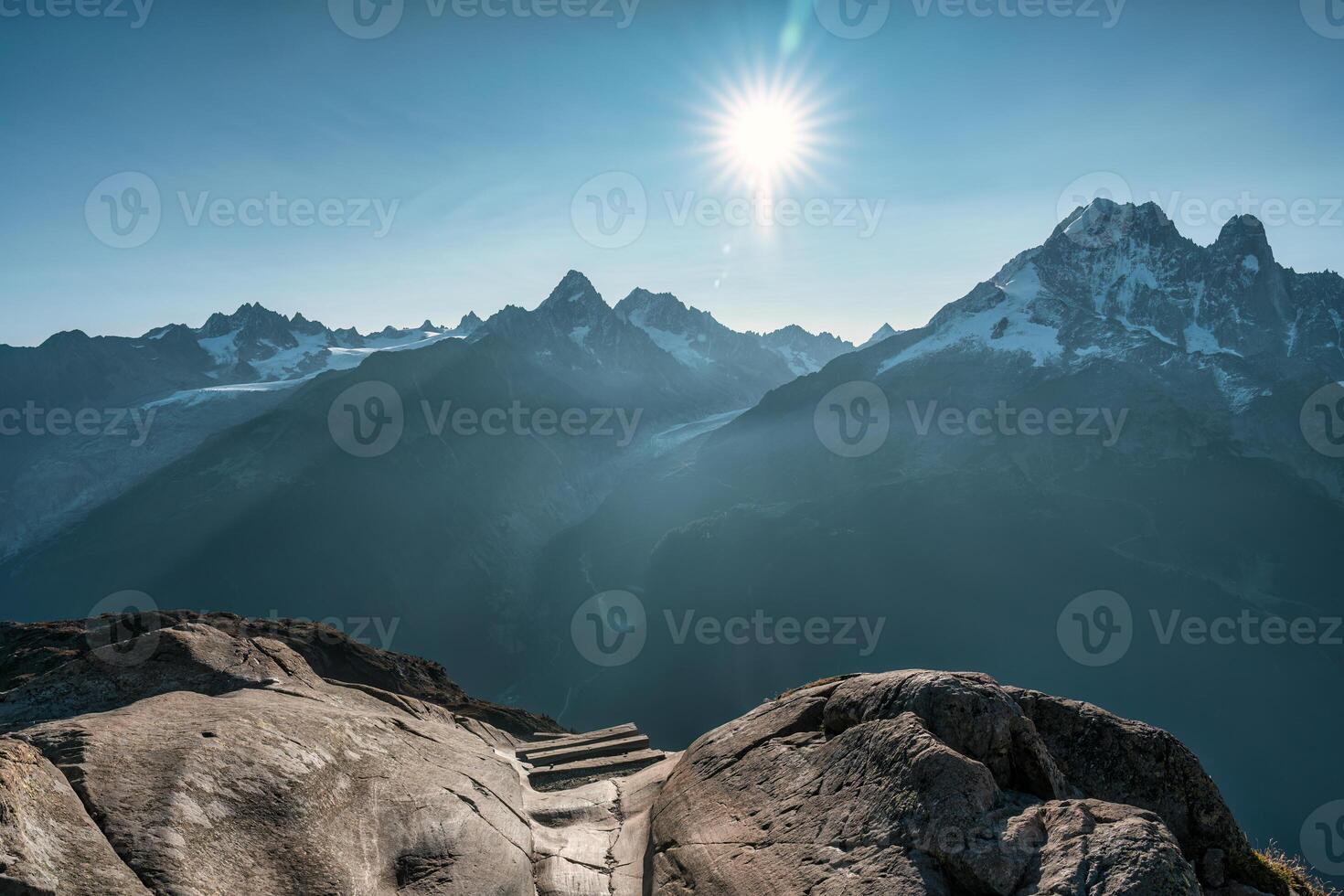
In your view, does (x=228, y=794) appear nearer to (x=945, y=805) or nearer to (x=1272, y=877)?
(x=945, y=805)

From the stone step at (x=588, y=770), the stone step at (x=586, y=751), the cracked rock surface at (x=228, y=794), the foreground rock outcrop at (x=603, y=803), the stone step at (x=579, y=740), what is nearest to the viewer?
the cracked rock surface at (x=228, y=794)

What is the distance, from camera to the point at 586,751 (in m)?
21.4

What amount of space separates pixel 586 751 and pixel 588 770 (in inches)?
92.8

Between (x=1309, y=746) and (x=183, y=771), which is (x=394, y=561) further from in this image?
(x=1309, y=746)

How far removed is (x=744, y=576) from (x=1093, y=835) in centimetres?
17707

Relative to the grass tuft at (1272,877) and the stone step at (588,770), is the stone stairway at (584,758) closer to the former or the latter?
the stone step at (588,770)

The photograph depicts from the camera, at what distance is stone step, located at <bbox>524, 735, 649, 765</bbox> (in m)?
20.5

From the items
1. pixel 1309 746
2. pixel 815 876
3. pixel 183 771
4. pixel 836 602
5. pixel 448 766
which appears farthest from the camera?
pixel 836 602

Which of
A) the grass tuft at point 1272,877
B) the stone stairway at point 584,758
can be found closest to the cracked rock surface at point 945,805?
the grass tuft at point 1272,877

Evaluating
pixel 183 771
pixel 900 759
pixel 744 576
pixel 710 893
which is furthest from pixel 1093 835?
pixel 744 576

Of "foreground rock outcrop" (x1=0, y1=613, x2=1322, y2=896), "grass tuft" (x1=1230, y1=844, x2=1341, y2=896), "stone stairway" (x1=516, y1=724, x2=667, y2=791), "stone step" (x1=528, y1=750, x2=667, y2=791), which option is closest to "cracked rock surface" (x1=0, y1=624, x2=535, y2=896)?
"foreground rock outcrop" (x1=0, y1=613, x2=1322, y2=896)

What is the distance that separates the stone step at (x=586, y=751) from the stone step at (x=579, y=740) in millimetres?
443

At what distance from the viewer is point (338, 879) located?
9.55m

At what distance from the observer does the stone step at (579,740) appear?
74.4 feet
